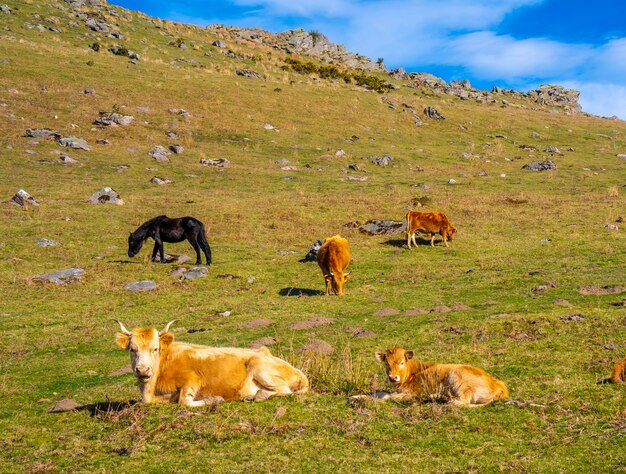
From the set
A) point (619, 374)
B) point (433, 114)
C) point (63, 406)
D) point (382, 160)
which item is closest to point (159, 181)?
point (382, 160)

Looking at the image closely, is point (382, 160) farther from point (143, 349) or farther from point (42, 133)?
point (143, 349)

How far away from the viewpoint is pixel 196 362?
9859 mm

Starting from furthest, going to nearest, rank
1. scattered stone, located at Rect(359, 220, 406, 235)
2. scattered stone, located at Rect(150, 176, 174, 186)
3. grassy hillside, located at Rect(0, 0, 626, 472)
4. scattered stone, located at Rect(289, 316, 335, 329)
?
1. scattered stone, located at Rect(150, 176, 174, 186)
2. scattered stone, located at Rect(359, 220, 406, 235)
3. scattered stone, located at Rect(289, 316, 335, 329)
4. grassy hillside, located at Rect(0, 0, 626, 472)

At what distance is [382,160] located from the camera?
50625 millimetres

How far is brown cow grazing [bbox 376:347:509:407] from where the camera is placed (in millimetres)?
9672

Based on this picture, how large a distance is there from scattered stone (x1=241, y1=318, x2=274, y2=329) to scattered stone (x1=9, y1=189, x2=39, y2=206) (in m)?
20.0

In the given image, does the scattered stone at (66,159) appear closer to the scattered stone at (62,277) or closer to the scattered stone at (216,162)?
the scattered stone at (216,162)

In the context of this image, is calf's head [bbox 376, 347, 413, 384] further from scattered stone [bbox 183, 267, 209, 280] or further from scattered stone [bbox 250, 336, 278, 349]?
scattered stone [bbox 183, 267, 209, 280]

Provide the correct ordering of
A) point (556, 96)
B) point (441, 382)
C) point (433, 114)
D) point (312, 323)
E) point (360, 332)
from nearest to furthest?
point (441, 382) → point (360, 332) → point (312, 323) → point (433, 114) → point (556, 96)

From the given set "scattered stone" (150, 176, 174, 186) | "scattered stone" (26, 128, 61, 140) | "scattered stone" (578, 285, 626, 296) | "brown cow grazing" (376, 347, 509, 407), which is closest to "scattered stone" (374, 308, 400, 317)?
"scattered stone" (578, 285, 626, 296)

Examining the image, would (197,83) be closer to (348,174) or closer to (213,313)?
(348,174)

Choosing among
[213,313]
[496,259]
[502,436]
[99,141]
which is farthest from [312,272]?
[99,141]

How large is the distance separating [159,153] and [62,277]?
25.2 metres

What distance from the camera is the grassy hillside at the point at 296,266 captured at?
323 inches
